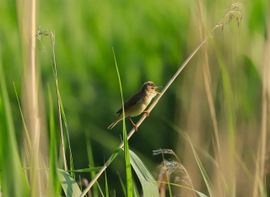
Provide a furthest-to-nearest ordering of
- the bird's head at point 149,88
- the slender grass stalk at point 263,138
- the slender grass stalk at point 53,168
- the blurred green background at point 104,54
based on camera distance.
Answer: the blurred green background at point 104,54 → the bird's head at point 149,88 → the slender grass stalk at point 263,138 → the slender grass stalk at point 53,168

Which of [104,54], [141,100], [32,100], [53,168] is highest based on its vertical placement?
[104,54]

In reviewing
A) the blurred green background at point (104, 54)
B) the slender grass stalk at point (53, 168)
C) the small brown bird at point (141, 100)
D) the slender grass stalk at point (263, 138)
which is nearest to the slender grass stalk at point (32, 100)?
the slender grass stalk at point (53, 168)

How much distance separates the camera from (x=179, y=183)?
186 cm

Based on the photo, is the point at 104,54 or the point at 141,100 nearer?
the point at 141,100

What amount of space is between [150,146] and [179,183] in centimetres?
334

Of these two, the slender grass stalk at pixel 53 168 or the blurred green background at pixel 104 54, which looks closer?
the slender grass stalk at pixel 53 168

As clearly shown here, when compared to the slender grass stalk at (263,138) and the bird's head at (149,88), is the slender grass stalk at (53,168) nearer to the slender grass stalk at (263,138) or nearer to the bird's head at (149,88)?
the slender grass stalk at (263,138)

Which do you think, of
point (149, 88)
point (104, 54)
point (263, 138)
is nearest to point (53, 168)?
point (263, 138)

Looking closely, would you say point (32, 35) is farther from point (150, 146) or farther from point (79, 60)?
point (150, 146)

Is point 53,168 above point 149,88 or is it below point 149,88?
below

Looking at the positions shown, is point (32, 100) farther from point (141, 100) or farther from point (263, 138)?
point (141, 100)

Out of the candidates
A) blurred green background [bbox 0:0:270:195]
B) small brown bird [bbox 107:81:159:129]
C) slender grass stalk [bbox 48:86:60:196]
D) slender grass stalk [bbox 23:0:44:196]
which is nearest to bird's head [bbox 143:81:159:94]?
small brown bird [bbox 107:81:159:129]

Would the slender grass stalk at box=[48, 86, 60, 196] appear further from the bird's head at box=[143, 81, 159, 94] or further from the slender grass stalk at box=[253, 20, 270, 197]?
the bird's head at box=[143, 81, 159, 94]

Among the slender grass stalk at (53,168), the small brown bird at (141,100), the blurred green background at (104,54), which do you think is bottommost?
the slender grass stalk at (53,168)
